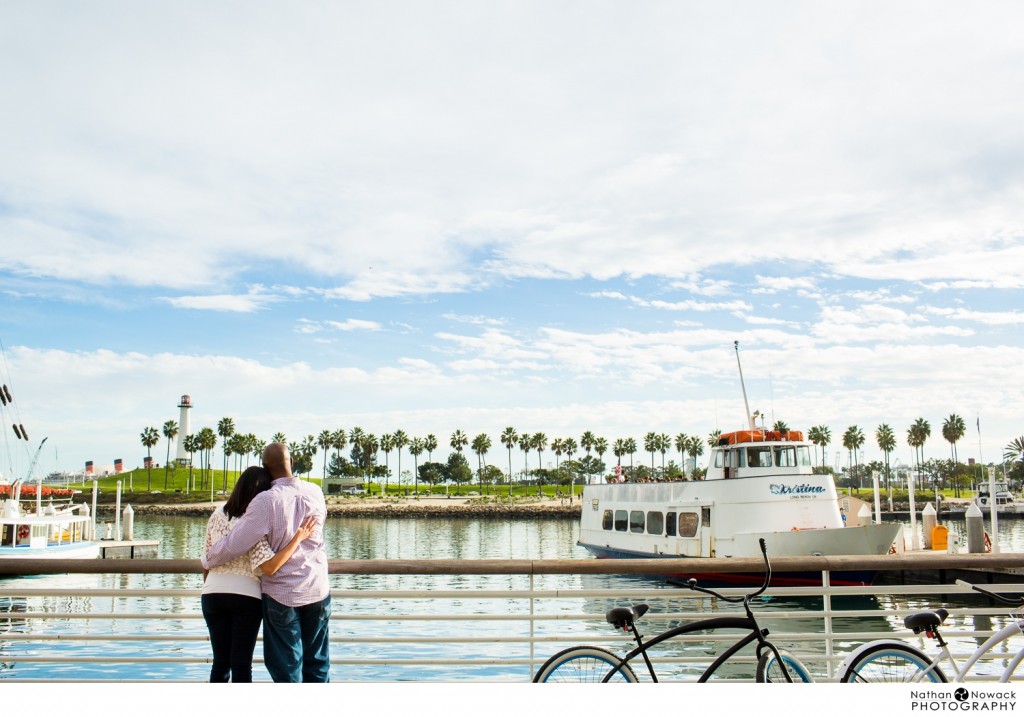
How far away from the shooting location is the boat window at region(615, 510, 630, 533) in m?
34.8

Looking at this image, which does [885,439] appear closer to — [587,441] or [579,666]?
[587,441]

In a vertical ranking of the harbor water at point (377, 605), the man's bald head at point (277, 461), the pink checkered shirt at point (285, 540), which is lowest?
the harbor water at point (377, 605)

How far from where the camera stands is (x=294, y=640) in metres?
4.83

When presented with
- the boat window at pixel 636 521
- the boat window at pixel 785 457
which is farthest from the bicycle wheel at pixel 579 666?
the boat window at pixel 636 521

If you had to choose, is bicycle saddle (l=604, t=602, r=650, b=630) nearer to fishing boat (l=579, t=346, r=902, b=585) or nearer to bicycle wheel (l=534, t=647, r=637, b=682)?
bicycle wheel (l=534, t=647, r=637, b=682)

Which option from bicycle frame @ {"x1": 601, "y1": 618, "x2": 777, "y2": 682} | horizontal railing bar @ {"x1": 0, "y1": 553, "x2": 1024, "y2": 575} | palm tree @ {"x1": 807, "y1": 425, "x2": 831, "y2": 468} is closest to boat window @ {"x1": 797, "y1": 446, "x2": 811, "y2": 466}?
horizontal railing bar @ {"x1": 0, "y1": 553, "x2": 1024, "y2": 575}

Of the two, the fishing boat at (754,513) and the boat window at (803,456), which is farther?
the boat window at (803,456)

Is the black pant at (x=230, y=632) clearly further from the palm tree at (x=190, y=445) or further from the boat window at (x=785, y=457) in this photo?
the palm tree at (x=190, y=445)

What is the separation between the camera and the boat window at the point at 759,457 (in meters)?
29.5

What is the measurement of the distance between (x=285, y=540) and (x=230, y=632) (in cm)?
63

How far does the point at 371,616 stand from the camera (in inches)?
223

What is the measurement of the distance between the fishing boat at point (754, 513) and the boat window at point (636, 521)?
4 cm

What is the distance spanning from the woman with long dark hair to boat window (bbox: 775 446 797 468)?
26832 mm
